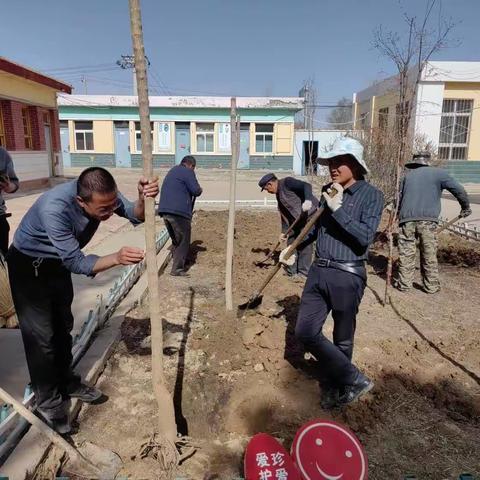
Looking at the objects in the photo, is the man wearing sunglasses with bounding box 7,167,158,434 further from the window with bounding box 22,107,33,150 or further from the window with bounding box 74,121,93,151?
the window with bounding box 74,121,93,151

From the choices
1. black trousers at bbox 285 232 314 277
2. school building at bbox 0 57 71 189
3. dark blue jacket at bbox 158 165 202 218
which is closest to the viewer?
dark blue jacket at bbox 158 165 202 218

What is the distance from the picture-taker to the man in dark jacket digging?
561 centimetres

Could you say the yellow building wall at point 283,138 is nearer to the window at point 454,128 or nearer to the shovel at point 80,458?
the window at point 454,128

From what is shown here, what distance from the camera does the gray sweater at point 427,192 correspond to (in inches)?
196

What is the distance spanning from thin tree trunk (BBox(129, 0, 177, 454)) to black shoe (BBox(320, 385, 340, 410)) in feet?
3.40

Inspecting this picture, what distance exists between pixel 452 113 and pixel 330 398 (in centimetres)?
1968

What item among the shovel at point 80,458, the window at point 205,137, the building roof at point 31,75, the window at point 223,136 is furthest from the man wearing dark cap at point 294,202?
the window at point 205,137

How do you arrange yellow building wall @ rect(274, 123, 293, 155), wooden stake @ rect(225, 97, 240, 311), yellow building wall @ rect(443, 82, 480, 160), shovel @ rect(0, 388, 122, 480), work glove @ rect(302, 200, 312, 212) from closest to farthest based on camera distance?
shovel @ rect(0, 388, 122, 480), wooden stake @ rect(225, 97, 240, 311), work glove @ rect(302, 200, 312, 212), yellow building wall @ rect(443, 82, 480, 160), yellow building wall @ rect(274, 123, 293, 155)

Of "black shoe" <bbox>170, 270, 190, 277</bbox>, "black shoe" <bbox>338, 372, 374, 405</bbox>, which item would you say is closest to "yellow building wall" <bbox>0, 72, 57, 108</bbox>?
"black shoe" <bbox>170, 270, 190, 277</bbox>

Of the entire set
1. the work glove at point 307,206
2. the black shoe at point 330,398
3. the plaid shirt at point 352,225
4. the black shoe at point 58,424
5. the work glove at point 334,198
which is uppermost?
the work glove at point 334,198

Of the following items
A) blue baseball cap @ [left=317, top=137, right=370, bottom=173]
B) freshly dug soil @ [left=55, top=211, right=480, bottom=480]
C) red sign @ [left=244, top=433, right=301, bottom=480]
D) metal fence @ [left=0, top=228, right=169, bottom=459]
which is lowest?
freshly dug soil @ [left=55, top=211, right=480, bottom=480]

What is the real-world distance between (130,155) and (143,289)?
22.7m

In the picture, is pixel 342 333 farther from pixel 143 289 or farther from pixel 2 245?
pixel 2 245

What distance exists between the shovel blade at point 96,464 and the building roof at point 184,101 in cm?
2423
